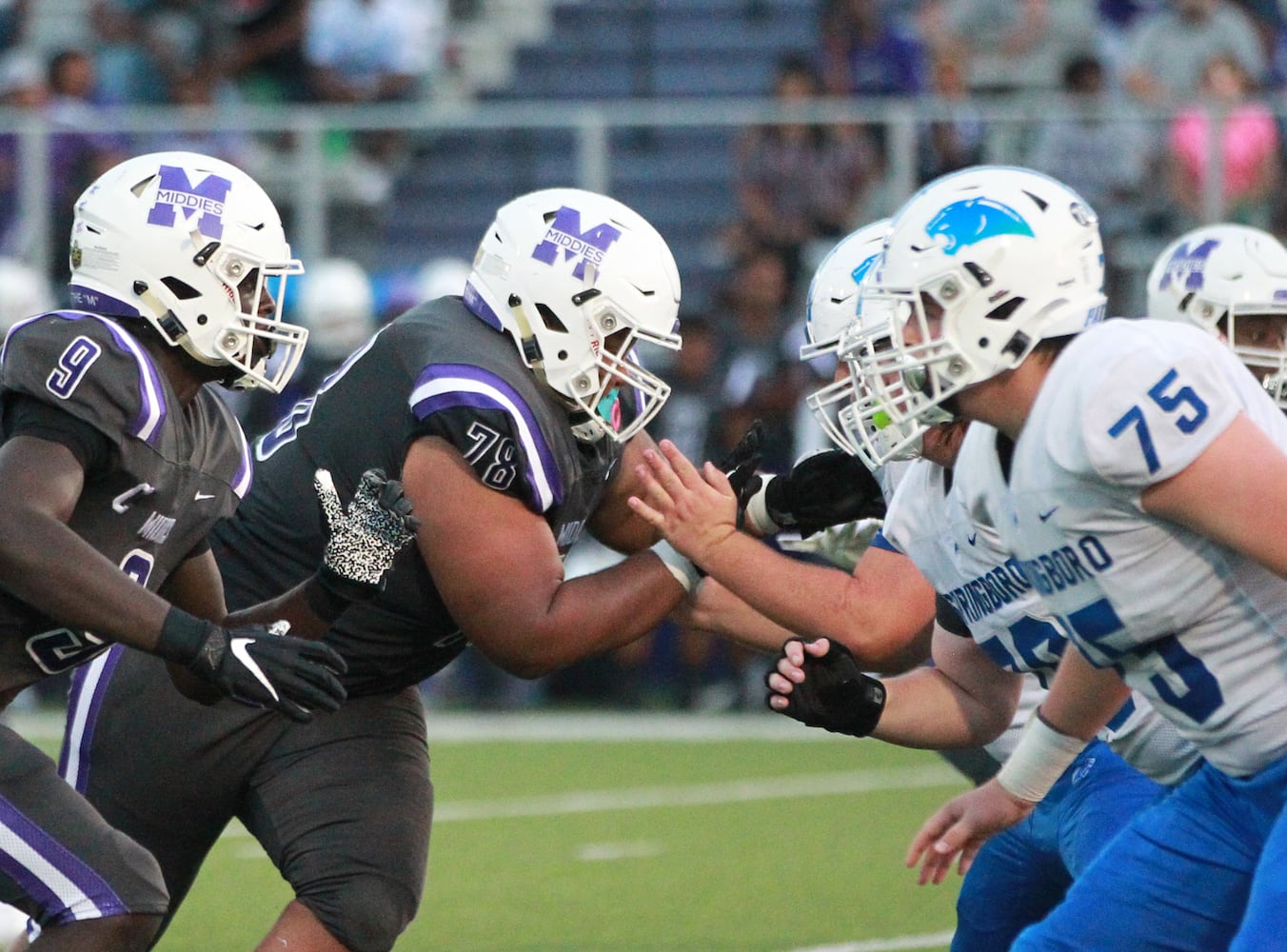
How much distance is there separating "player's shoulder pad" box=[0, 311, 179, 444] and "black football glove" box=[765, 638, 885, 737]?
112 centimetres

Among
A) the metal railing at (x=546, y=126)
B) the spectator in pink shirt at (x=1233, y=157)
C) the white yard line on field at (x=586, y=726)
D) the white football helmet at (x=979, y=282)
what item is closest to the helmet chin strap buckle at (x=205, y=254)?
the white football helmet at (x=979, y=282)

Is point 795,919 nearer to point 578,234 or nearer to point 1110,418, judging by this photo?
point 578,234

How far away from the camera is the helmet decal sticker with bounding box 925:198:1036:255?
124 inches

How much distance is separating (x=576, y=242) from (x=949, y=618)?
995 mm

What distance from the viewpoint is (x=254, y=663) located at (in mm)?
3275

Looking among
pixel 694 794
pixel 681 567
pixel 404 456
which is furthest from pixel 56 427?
pixel 694 794

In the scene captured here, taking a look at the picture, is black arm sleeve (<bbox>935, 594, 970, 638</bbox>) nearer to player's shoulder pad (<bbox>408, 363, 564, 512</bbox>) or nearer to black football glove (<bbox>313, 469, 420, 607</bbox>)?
player's shoulder pad (<bbox>408, 363, 564, 512</bbox>)

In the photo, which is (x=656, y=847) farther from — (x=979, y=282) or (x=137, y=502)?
(x=979, y=282)

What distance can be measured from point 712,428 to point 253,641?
6.69m

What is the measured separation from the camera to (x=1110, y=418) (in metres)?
2.80

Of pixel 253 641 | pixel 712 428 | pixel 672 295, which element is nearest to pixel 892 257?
pixel 672 295

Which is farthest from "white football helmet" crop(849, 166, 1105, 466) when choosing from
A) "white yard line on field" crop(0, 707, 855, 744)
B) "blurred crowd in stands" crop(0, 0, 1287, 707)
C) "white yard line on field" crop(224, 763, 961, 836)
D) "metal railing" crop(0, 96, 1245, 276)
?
"metal railing" crop(0, 96, 1245, 276)

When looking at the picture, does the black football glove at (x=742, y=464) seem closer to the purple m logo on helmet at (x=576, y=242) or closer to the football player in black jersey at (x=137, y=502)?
the purple m logo on helmet at (x=576, y=242)

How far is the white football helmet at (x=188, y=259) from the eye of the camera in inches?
146
